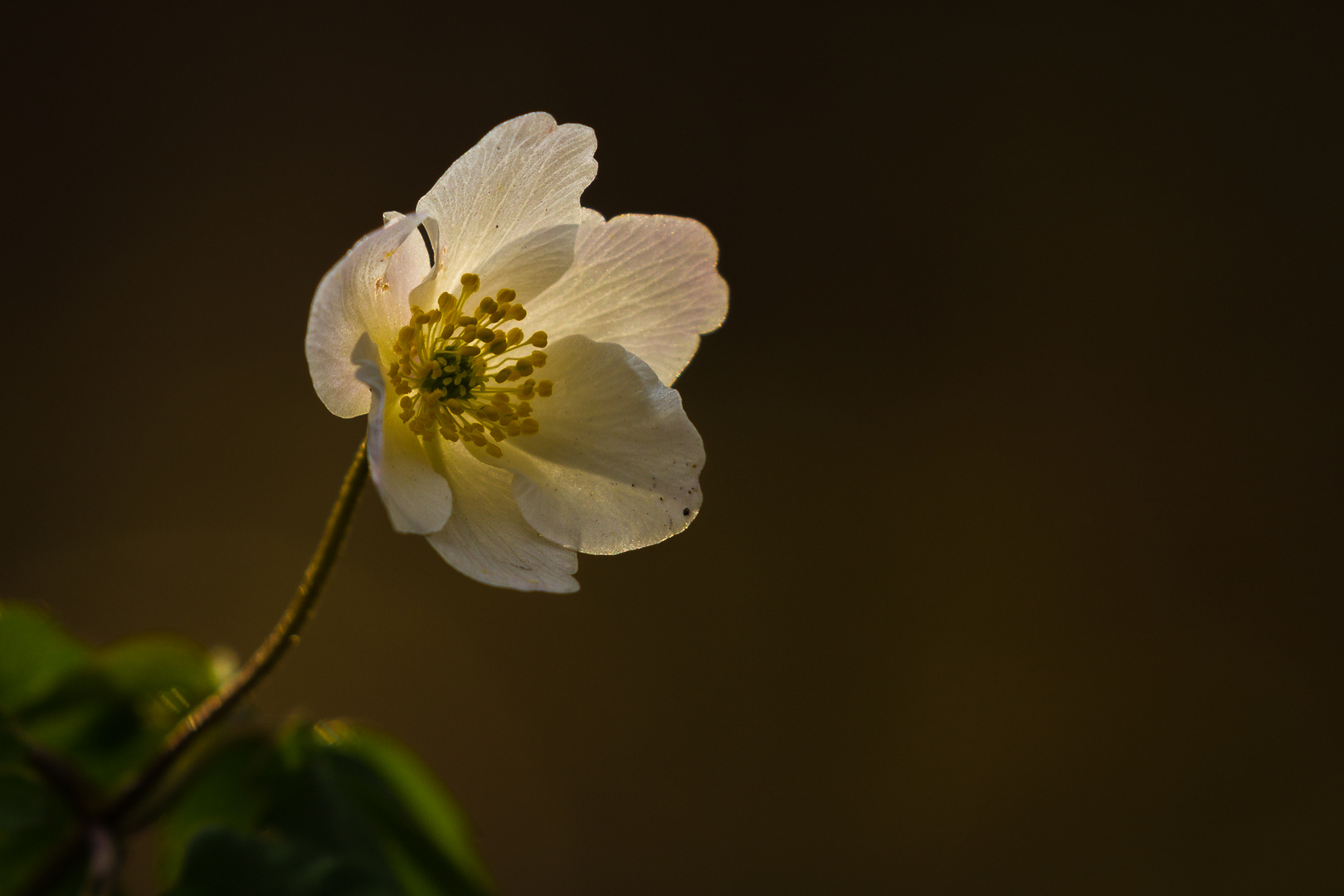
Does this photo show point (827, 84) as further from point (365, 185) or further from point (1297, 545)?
point (1297, 545)

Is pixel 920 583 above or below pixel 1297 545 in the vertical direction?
above

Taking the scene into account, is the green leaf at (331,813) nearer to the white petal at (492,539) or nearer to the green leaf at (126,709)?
the green leaf at (126,709)

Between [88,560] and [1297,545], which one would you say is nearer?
[88,560]

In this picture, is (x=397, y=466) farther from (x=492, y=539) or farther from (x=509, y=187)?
(x=509, y=187)

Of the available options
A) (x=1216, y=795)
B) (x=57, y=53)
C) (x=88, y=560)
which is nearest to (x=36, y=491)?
(x=88, y=560)

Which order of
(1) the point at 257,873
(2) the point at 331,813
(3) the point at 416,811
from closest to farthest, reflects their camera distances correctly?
(1) the point at 257,873, (2) the point at 331,813, (3) the point at 416,811

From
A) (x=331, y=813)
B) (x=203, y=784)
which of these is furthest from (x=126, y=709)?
(x=331, y=813)

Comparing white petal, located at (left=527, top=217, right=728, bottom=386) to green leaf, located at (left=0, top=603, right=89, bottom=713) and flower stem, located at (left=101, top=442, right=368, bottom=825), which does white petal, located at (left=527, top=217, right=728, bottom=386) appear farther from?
green leaf, located at (left=0, top=603, right=89, bottom=713)
